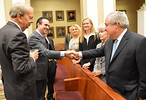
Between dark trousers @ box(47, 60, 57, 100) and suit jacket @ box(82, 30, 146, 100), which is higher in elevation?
suit jacket @ box(82, 30, 146, 100)

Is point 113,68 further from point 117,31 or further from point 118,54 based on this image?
point 117,31

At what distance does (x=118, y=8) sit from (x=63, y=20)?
4352mm

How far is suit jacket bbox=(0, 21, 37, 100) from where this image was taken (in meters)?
1.58

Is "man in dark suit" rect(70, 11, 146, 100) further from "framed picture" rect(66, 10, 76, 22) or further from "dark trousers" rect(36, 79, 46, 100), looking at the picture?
"framed picture" rect(66, 10, 76, 22)

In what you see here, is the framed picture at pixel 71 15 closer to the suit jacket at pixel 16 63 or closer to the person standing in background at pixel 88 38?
the person standing in background at pixel 88 38

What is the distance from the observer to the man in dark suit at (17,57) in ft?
5.21

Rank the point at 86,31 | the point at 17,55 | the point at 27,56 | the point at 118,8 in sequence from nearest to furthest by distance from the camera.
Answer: the point at 17,55
the point at 27,56
the point at 86,31
the point at 118,8

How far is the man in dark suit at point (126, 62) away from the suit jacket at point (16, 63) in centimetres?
109

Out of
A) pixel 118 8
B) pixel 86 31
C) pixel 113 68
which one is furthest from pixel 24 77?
pixel 118 8

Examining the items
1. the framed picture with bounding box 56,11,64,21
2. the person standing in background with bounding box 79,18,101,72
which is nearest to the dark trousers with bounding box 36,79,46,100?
the person standing in background with bounding box 79,18,101,72

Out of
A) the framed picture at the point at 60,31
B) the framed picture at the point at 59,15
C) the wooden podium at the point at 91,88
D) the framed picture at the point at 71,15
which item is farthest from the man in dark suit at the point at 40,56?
the framed picture at the point at 71,15

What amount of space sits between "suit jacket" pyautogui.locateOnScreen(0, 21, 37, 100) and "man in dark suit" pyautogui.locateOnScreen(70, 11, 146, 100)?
109cm

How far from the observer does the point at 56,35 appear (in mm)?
10297

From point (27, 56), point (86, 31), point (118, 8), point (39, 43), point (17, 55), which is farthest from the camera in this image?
point (118, 8)
